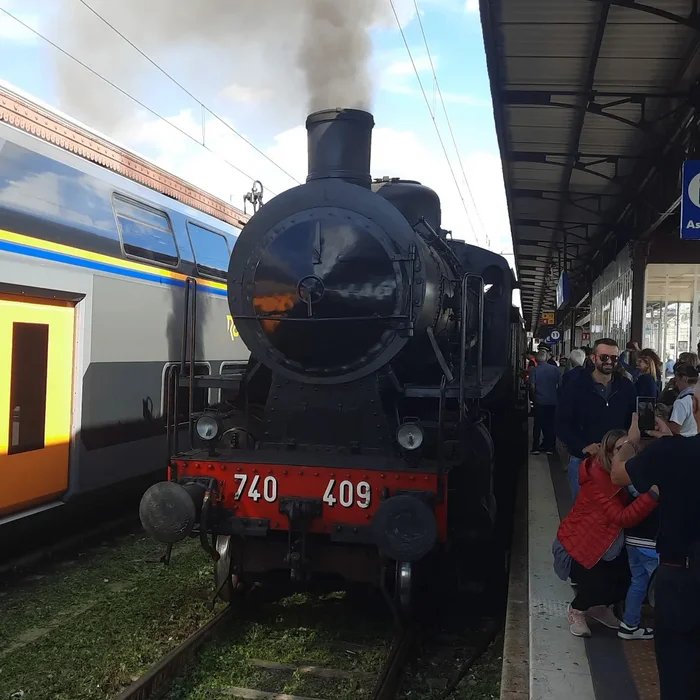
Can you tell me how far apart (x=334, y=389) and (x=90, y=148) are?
3.55 metres

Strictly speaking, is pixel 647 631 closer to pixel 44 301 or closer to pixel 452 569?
pixel 452 569

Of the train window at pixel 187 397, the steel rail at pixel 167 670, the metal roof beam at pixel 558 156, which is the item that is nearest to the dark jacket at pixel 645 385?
the train window at pixel 187 397

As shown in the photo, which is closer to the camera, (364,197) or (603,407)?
(364,197)

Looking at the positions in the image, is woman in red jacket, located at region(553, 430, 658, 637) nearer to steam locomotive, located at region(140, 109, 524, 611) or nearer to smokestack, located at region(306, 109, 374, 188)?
steam locomotive, located at region(140, 109, 524, 611)

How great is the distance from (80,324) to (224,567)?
2.51 metres

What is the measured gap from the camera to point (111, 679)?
3.97 metres

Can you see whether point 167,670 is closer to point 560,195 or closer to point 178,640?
point 178,640

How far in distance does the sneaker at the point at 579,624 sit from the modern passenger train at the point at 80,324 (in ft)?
12.6

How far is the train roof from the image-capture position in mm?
5590

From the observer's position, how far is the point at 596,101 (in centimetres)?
834

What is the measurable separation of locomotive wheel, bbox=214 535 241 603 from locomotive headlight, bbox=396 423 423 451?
132 cm

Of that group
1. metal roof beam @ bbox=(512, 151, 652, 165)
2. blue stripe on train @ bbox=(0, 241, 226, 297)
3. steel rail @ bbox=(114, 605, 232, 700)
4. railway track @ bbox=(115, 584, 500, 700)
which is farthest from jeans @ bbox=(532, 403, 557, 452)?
steel rail @ bbox=(114, 605, 232, 700)

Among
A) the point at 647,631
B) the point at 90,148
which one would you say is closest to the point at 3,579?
the point at 90,148

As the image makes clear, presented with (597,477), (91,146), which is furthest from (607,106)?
(597,477)
